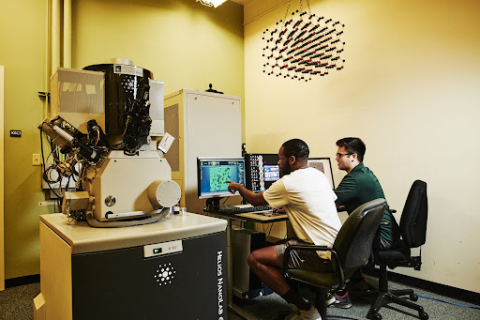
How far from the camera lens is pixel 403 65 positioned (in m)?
2.84

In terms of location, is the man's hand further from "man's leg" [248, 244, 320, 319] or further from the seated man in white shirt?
"man's leg" [248, 244, 320, 319]

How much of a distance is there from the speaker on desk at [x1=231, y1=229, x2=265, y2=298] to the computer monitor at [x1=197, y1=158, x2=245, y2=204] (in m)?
0.38

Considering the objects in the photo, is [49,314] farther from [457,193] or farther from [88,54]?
[457,193]

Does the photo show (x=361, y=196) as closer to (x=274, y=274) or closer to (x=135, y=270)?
(x=274, y=274)

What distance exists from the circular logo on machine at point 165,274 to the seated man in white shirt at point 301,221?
2.82 feet

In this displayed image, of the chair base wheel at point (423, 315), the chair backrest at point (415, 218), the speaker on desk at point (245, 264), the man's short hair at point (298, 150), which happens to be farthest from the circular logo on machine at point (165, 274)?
the chair base wheel at point (423, 315)

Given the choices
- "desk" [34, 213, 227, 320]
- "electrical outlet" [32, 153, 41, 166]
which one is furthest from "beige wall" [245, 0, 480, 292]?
"electrical outlet" [32, 153, 41, 166]

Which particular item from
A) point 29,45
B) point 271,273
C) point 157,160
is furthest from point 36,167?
point 271,273

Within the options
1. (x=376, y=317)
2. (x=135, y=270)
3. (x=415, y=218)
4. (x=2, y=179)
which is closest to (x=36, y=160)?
(x=2, y=179)

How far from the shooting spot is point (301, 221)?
1.95m

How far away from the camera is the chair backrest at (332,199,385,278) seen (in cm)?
161

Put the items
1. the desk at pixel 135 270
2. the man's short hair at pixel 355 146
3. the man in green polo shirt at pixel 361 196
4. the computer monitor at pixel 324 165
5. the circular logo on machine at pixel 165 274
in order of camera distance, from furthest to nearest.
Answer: the computer monitor at pixel 324 165, the man's short hair at pixel 355 146, the man in green polo shirt at pixel 361 196, the circular logo on machine at pixel 165 274, the desk at pixel 135 270

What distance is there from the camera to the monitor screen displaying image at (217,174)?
244 cm

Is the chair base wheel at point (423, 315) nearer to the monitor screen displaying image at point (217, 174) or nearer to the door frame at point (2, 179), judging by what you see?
the monitor screen displaying image at point (217, 174)
